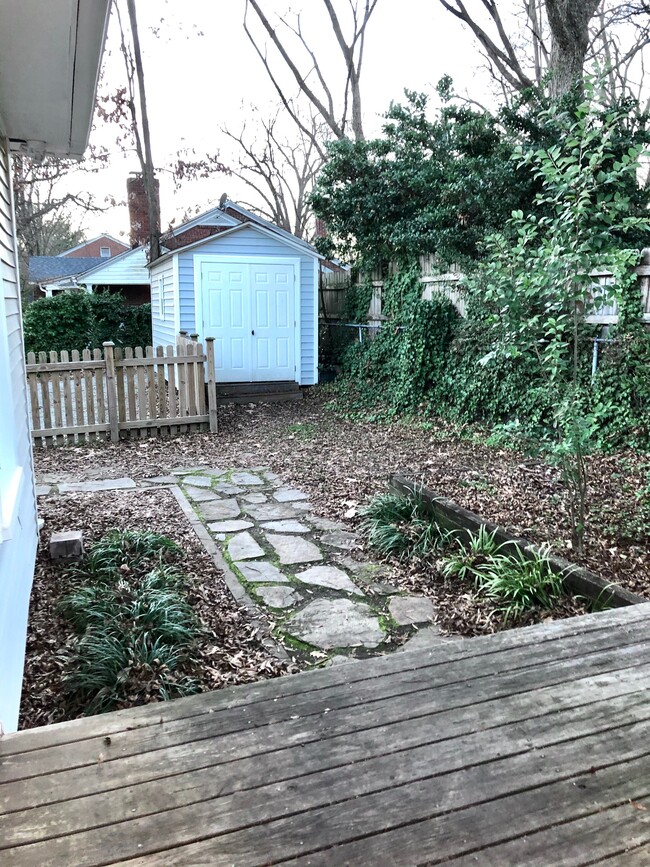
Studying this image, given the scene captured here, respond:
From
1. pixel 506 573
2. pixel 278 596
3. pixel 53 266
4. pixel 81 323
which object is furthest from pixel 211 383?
pixel 53 266

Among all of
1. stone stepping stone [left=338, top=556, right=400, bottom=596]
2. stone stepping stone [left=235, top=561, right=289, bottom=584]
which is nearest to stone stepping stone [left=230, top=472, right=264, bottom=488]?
stone stepping stone [left=235, top=561, right=289, bottom=584]

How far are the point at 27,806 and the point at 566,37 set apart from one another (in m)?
11.2

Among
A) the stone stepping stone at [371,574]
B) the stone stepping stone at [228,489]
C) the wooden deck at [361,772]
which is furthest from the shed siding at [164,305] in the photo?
the wooden deck at [361,772]

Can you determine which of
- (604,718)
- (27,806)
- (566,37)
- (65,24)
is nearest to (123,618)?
(27,806)

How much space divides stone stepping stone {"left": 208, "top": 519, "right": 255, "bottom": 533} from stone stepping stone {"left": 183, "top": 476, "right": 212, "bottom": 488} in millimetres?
1181

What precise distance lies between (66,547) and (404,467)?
3.41 metres

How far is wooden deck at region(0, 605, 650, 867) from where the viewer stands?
144 cm

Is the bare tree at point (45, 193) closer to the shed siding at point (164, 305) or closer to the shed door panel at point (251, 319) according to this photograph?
the shed siding at point (164, 305)

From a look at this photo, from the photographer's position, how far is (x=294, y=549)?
440 centimetres

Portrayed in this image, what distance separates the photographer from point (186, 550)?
170 inches

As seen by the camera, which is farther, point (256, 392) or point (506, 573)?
point (256, 392)

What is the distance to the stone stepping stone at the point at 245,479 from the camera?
6180mm

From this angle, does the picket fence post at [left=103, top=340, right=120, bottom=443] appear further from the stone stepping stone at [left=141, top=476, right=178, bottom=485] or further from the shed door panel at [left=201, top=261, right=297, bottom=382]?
the shed door panel at [left=201, top=261, right=297, bottom=382]

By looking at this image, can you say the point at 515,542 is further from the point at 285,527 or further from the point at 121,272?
the point at 121,272
